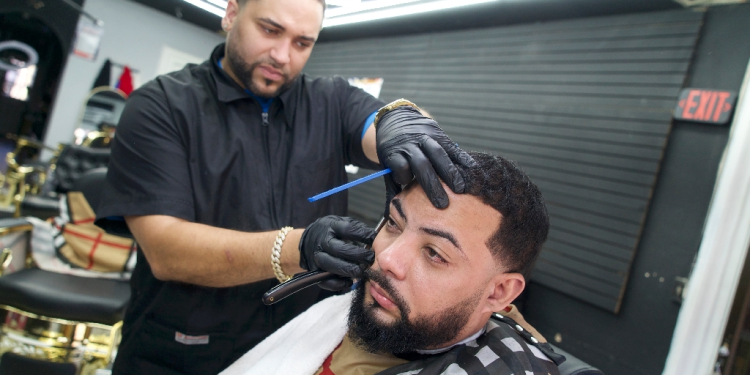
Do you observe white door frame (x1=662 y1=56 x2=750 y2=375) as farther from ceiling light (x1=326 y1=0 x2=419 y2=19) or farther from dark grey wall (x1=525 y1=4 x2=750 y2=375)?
ceiling light (x1=326 y1=0 x2=419 y2=19)

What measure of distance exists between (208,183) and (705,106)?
2.42 m

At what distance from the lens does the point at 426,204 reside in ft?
3.60

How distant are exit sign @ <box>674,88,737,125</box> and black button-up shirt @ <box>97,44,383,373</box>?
1.86m

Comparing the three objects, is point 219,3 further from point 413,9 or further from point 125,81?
point 125,81

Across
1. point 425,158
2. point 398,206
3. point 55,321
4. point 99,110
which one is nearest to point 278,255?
point 398,206

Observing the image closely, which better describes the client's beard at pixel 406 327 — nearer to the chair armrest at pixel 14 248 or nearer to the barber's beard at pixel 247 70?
the barber's beard at pixel 247 70

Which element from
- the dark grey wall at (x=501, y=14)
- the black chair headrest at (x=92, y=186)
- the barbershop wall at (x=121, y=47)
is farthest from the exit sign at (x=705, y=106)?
the barbershop wall at (x=121, y=47)

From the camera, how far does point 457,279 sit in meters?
1.07

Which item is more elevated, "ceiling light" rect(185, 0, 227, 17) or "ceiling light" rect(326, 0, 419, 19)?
"ceiling light" rect(326, 0, 419, 19)

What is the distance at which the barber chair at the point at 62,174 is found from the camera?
4.04 meters

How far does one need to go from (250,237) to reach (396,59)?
3629 millimetres

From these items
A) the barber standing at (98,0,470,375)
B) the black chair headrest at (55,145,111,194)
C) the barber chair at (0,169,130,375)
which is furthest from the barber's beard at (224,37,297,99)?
the black chair headrest at (55,145,111,194)

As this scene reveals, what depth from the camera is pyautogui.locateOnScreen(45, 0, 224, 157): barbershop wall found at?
5586 millimetres

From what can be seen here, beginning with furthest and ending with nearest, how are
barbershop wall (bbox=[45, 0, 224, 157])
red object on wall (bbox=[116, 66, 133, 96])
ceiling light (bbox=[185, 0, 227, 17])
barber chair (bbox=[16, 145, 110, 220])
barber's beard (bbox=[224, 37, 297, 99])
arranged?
red object on wall (bbox=[116, 66, 133, 96])
barbershop wall (bbox=[45, 0, 224, 157])
barber chair (bbox=[16, 145, 110, 220])
ceiling light (bbox=[185, 0, 227, 17])
barber's beard (bbox=[224, 37, 297, 99])
